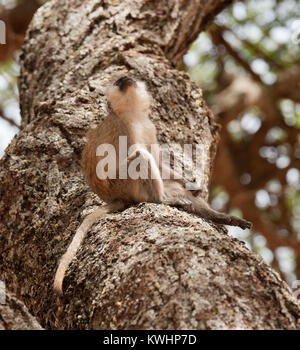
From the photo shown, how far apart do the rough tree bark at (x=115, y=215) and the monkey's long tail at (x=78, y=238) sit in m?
0.05

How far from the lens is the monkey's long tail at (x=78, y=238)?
2.46 metres

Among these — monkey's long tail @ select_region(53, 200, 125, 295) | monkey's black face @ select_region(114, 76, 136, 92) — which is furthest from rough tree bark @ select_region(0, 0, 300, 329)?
monkey's black face @ select_region(114, 76, 136, 92)

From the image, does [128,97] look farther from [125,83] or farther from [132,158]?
[132,158]

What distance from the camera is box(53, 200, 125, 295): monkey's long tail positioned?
2.46 metres

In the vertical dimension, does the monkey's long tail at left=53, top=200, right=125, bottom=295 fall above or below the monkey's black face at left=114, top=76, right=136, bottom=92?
below

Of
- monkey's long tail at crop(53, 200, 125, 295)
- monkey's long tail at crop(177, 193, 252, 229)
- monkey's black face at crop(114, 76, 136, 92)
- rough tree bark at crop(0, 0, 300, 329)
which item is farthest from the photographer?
monkey's black face at crop(114, 76, 136, 92)

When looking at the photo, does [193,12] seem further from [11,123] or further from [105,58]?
[11,123]

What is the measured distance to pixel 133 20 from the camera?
4.63 metres

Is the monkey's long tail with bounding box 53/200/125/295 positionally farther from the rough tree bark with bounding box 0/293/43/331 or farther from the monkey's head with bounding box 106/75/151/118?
the monkey's head with bounding box 106/75/151/118

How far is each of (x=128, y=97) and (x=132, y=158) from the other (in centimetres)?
52

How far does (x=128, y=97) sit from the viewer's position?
12.5ft

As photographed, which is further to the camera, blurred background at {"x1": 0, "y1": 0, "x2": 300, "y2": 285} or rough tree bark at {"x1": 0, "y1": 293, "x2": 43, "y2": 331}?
blurred background at {"x1": 0, "y1": 0, "x2": 300, "y2": 285}

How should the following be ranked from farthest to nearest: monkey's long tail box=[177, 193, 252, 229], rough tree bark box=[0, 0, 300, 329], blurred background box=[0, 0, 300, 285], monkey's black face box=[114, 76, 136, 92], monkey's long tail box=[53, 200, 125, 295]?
1. blurred background box=[0, 0, 300, 285]
2. monkey's black face box=[114, 76, 136, 92]
3. monkey's long tail box=[177, 193, 252, 229]
4. monkey's long tail box=[53, 200, 125, 295]
5. rough tree bark box=[0, 0, 300, 329]

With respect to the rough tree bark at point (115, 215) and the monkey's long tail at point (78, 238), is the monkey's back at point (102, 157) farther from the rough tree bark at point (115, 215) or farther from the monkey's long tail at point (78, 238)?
Answer: the monkey's long tail at point (78, 238)
